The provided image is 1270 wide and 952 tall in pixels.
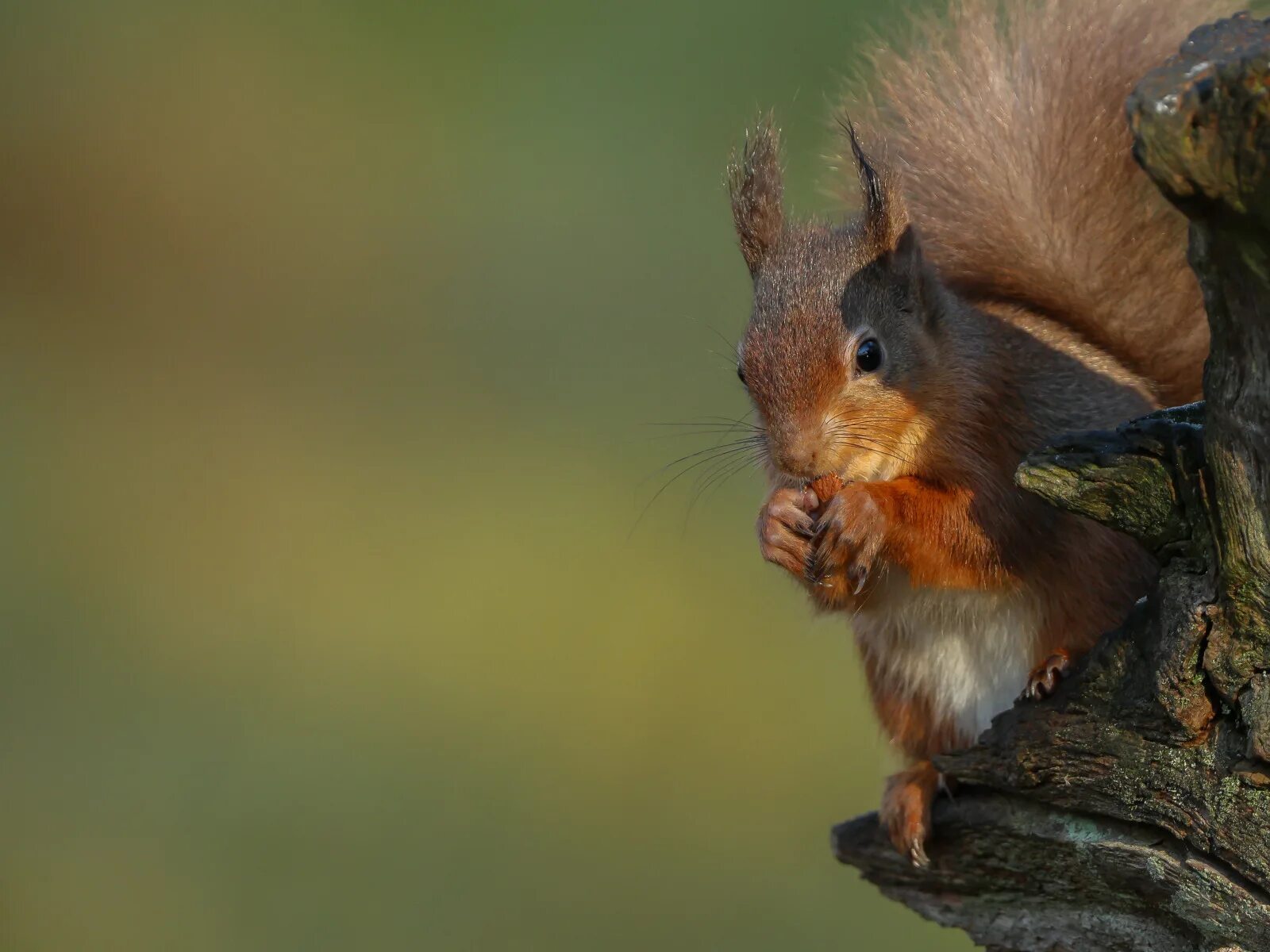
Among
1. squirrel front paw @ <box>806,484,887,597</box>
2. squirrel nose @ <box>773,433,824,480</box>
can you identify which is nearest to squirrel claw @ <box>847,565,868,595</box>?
squirrel front paw @ <box>806,484,887,597</box>

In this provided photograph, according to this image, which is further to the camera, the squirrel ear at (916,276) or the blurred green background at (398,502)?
the blurred green background at (398,502)

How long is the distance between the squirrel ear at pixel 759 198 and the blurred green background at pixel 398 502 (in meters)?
1.23

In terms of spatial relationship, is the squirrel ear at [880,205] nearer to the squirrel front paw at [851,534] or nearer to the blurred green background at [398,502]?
the squirrel front paw at [851,534]

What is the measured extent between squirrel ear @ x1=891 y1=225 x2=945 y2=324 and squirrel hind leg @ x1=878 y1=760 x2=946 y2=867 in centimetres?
57

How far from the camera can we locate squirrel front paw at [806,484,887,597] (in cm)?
167

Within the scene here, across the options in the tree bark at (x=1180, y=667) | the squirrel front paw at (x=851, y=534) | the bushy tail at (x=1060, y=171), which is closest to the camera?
the tree bark at (x=1180, y=667)

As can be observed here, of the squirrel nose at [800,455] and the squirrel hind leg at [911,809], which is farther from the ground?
the squirrel nose at [800,455]

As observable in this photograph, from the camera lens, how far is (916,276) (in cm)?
184

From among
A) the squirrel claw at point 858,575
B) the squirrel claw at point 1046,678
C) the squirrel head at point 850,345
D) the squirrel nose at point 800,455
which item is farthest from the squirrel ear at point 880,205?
the squirrel claw at point 1046,678

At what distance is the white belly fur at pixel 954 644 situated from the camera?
1.76 m

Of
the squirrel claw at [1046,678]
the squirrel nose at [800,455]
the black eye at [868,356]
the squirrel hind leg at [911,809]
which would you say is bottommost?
the squirrel hind leg at [911,809]

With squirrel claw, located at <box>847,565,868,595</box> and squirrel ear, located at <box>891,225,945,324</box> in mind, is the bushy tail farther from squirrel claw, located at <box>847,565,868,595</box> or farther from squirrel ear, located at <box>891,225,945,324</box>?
squirrel claw, located at <box>847,565,868,595</box>

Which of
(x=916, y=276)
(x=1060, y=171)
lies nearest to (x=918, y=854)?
(x=916, y=276)

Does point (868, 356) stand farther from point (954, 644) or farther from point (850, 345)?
point (954, 644)
